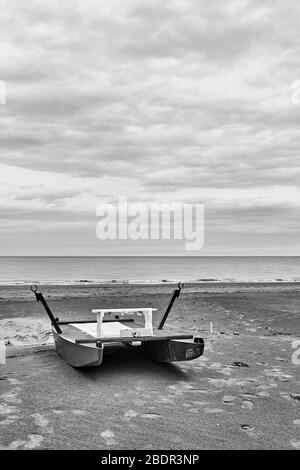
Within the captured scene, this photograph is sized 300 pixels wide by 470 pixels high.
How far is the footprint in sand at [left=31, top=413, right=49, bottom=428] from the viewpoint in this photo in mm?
7078

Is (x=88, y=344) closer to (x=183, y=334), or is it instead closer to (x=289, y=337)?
(x=183, y=334)

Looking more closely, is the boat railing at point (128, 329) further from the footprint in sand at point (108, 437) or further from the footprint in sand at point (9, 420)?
the footprint in sand at point (108, 437)

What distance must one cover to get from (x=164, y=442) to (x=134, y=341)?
352 centimetres

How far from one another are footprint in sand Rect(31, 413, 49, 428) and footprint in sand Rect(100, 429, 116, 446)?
1.02 metres

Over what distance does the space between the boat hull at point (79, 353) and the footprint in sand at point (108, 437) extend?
2.49 m

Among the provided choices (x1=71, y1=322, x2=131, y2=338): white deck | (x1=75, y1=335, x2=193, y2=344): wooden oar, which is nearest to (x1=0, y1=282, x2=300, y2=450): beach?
(x1=71, y1=322, x2=131, y2=338): white deck

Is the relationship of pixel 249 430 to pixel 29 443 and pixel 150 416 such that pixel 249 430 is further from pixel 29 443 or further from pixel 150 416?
pixel 29 443

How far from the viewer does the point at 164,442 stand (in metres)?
6.48

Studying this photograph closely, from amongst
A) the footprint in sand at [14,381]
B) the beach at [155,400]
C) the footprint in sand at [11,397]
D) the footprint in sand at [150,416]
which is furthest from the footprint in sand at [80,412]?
the footprint in sand at [14,381]

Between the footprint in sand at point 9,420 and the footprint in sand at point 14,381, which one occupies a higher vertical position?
the footprint in sand at point 9,420

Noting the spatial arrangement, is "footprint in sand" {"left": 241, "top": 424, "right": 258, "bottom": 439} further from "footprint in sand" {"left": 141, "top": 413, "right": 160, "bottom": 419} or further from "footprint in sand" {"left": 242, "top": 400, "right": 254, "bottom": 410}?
"footprint in sand" {"left": 141, "top": 413, "right": 160, "bottom": 419}

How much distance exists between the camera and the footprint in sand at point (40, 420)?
7.08 m

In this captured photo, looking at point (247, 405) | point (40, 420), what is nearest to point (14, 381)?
point (40, 420)
